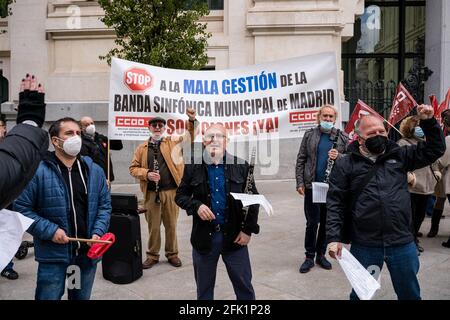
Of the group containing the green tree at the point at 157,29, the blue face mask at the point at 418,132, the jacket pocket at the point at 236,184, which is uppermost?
the green tree at the point at 157,29

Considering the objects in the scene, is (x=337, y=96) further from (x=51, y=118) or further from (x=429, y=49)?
(x=429, y=49)

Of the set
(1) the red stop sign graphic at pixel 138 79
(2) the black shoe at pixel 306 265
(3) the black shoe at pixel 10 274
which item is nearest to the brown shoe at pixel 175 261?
(2) the black shoe at pixel 306 265

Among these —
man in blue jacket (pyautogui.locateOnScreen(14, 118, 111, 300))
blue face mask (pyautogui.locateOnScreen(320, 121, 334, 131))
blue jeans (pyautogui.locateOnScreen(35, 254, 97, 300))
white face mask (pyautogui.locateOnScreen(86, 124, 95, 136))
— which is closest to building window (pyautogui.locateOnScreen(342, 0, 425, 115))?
white face mask (pyautogui.locateOnScreen(86, 124, 95, 136))

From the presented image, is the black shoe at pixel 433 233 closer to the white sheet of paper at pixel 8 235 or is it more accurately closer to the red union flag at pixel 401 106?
the red union flag at pixel 401 106

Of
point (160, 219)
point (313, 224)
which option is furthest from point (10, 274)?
point (313, 224)

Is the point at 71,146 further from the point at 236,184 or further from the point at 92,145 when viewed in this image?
the point at 92,145

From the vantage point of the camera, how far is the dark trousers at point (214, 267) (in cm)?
397

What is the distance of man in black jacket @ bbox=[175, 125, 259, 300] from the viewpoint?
3.95 metres

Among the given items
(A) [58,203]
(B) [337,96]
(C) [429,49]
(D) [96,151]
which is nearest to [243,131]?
(B) [337,96]

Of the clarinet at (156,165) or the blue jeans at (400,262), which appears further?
the clarinet at (156,165)

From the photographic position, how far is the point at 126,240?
5.28m

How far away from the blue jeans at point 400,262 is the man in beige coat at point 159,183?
2787 mm

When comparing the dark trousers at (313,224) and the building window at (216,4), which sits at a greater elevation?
the building window at (216,4)

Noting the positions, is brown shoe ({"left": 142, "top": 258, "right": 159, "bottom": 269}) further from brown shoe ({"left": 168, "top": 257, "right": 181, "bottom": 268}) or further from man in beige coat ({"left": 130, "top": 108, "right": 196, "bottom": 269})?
brown shoe ({"left": 168, "top": 257, "right": 181, "bottom": 268})
